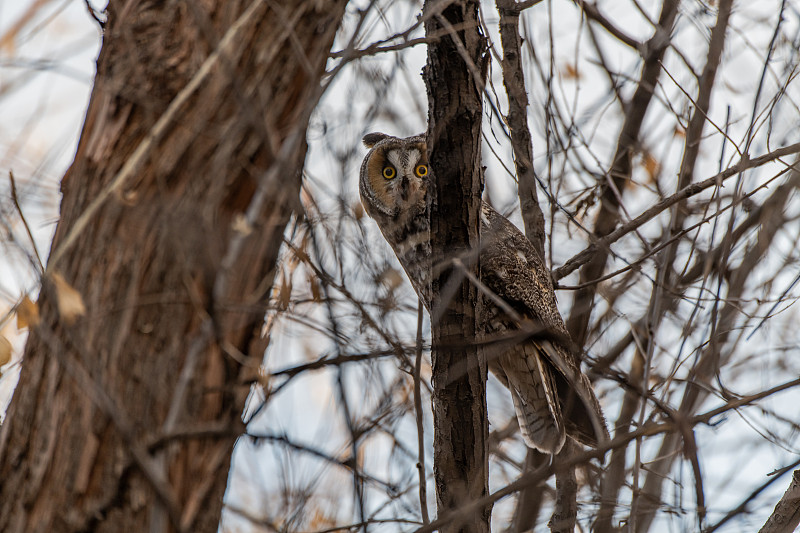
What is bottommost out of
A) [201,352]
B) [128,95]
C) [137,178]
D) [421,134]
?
[201,352]

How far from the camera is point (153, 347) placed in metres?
1.47

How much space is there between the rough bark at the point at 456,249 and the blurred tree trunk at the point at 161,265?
298mm

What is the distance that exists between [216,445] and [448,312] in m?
0.77

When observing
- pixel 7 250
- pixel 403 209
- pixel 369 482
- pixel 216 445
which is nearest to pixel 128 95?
pixel 7 250

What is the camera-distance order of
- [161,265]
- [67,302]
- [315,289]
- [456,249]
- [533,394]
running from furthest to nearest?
[533,394], [456,249], [315,289], [161,265], [67,302]

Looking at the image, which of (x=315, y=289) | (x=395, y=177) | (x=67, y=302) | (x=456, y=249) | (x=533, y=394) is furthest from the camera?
(x=395, y=177)

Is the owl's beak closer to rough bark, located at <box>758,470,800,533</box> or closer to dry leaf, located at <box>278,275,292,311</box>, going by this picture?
dry leaf, located at <box>278,275,292,311</box>

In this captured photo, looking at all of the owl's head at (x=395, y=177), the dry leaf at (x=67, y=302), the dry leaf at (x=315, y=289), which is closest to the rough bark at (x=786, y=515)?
the dry leaf at (x=315, y=289)

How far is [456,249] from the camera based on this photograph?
193 cm

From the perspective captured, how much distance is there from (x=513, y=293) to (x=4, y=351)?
5.97ft

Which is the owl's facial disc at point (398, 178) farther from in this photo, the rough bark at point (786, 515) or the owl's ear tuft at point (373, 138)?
the rough bark at point (786, 515)

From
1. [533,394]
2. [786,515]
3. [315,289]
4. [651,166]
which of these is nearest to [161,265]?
[315,289]

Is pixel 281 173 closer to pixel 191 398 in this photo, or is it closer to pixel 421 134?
pixel 191 398

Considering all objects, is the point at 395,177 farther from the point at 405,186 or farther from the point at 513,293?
the point at 513,293
